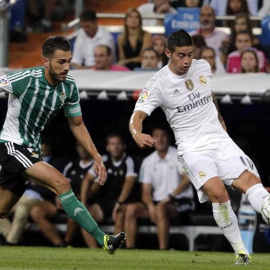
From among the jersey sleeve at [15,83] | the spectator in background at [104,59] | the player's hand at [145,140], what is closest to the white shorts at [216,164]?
the player's hand at [145,140]

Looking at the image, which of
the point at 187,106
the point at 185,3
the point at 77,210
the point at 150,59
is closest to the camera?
the point at 77,210

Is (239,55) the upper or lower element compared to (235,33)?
lower

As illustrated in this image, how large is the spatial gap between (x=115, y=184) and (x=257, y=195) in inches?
242

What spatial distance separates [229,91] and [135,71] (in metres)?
2.07

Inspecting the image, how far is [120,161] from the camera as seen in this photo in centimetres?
1530

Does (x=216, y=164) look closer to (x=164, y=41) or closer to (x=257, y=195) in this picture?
(x=257, y=195)

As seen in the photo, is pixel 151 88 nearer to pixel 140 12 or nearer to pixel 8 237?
pixel 8 237

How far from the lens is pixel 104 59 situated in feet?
52.1

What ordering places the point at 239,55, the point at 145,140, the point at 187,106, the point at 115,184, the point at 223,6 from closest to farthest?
the point at 145,140 → the point at 187,106 → the point at 115,184 → the point at 239,55 → the point at 223,6

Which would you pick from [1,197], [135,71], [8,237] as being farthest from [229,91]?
[1,197]

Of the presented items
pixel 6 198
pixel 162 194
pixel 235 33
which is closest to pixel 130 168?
pixel 162 194

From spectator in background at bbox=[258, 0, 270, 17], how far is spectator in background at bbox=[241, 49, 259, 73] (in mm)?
1952

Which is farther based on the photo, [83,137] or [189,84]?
[83,137]

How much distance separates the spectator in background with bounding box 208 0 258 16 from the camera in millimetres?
16797
